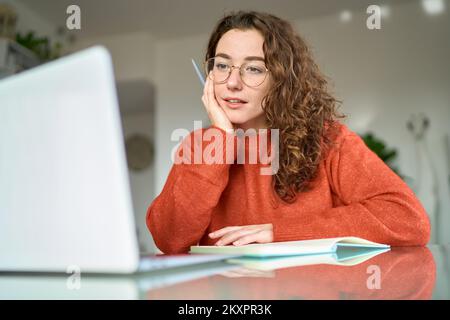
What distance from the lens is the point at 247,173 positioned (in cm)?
116

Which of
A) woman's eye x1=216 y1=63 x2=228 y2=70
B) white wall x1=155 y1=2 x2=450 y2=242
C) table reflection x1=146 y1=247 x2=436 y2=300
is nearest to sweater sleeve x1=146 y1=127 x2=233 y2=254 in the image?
woman's eye x1=216 y1=63 x2=228 y2=70

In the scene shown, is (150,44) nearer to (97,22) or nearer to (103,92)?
(97,22)

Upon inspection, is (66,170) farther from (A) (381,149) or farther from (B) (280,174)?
(A) (381,149)

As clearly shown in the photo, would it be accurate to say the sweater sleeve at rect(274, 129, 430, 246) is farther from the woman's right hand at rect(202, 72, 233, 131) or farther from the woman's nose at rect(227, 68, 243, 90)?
the woman's nose at rect(227, 68, 243, 90)

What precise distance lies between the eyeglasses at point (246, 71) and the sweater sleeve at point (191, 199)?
198 mm

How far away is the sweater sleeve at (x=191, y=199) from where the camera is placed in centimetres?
97

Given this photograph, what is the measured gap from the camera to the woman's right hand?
3.56 ft

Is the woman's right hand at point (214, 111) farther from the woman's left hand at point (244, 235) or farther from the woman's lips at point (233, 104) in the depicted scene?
the woman's left hand at point (244, 235)

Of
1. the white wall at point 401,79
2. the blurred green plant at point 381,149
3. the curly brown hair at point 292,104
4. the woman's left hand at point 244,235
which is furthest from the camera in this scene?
the white wall at point 401,79

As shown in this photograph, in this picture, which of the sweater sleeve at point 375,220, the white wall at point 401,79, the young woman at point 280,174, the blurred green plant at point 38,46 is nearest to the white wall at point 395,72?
the white wall at point 401,79

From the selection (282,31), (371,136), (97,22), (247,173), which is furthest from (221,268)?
(97,22)

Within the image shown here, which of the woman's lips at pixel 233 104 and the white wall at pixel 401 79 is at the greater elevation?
the white wall at pixel 401 79

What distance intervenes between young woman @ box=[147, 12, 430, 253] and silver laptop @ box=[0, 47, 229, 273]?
1.61ft

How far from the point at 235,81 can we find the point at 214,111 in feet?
0.37
